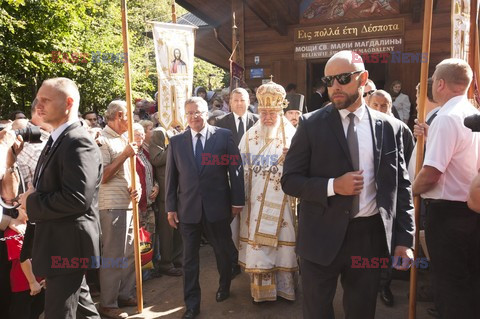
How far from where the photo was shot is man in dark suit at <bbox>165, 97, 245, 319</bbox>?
421cm

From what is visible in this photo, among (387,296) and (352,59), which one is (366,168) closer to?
(352,59)

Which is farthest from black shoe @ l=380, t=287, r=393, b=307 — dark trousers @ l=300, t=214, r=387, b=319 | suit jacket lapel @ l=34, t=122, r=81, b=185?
suit jacket lapel @ l=34, t=122, r=81, b=185

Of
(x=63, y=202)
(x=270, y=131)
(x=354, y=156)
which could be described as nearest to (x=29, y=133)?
(x=63, y=202)

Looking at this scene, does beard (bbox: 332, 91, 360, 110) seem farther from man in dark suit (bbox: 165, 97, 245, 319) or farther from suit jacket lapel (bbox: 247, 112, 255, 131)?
suit jacket lapel (bbox: 247, 112, 255, 131)

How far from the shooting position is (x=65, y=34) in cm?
1166

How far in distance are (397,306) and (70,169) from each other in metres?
3.52

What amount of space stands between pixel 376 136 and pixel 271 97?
6.89ft

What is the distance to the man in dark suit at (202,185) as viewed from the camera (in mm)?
4207

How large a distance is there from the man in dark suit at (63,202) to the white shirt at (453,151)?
95.1 inches

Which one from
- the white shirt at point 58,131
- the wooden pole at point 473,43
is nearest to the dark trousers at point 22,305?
the white shirt at point 58,131

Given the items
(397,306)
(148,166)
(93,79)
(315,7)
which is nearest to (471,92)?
(397,306)

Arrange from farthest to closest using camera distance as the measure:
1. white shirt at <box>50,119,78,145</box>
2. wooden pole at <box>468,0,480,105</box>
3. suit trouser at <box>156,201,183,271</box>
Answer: suit trouser at <box>156,201,183,271</box>, wooden pole at <box>468,0,480,105</box>, white shirt at <box>50,119,78,145</box>

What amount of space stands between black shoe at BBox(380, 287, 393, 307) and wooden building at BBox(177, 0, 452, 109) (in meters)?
6.48

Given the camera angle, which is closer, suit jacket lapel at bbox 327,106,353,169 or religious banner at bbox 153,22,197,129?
suit jacket lapel at bbox 327,106,353,169
